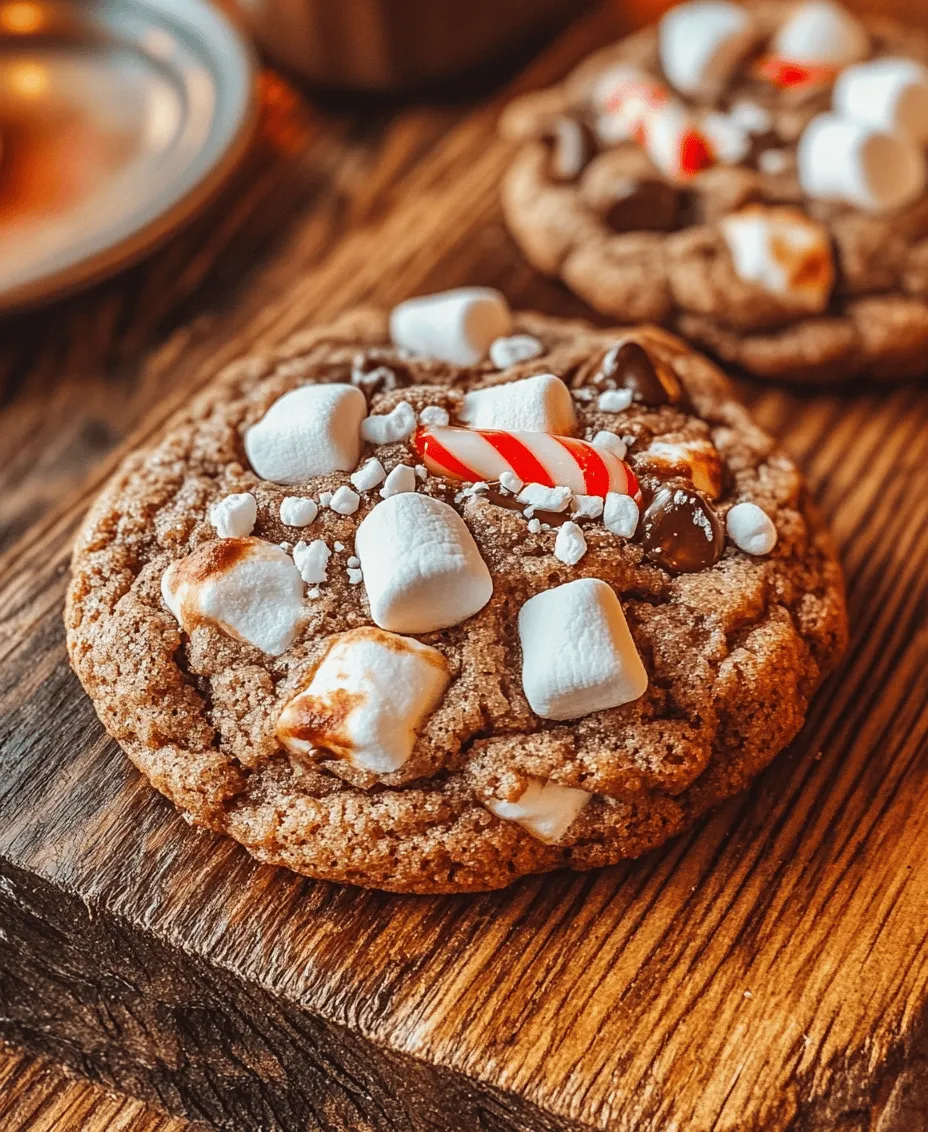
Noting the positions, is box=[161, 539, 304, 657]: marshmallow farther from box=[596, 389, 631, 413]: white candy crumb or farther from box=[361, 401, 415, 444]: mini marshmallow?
box=[596, 389, 631, 413]: white candy crumb

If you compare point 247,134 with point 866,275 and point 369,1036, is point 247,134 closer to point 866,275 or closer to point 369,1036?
point 866,275

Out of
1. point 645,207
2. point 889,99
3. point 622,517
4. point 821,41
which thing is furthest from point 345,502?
point 821,41

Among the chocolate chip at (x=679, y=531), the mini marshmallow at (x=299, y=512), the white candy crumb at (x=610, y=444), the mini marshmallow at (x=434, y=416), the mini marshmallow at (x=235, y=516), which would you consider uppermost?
the mini marshmallow at (x=235, y=516)

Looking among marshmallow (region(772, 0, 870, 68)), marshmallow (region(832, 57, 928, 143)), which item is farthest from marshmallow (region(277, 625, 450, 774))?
marshmallow (region(772, 0, 870, 68))

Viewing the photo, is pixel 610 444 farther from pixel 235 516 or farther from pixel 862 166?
pixel 862 166

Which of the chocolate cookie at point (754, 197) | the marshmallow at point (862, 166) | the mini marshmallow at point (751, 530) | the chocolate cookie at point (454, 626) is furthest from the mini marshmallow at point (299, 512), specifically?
the marshmallow at point (862, 166)

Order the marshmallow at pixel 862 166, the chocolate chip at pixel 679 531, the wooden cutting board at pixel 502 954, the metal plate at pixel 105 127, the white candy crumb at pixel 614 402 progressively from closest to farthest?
the wooden cutting board at pixel 502 954 → the chocolate chip at pixel 679 531 → the white candy crumb at pixel 614 402 → the marshmallow at pixel 862 166 → the metal plate at pixel 105 127

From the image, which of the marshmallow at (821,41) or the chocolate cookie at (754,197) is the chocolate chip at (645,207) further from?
the marshmallow at (821,41)
